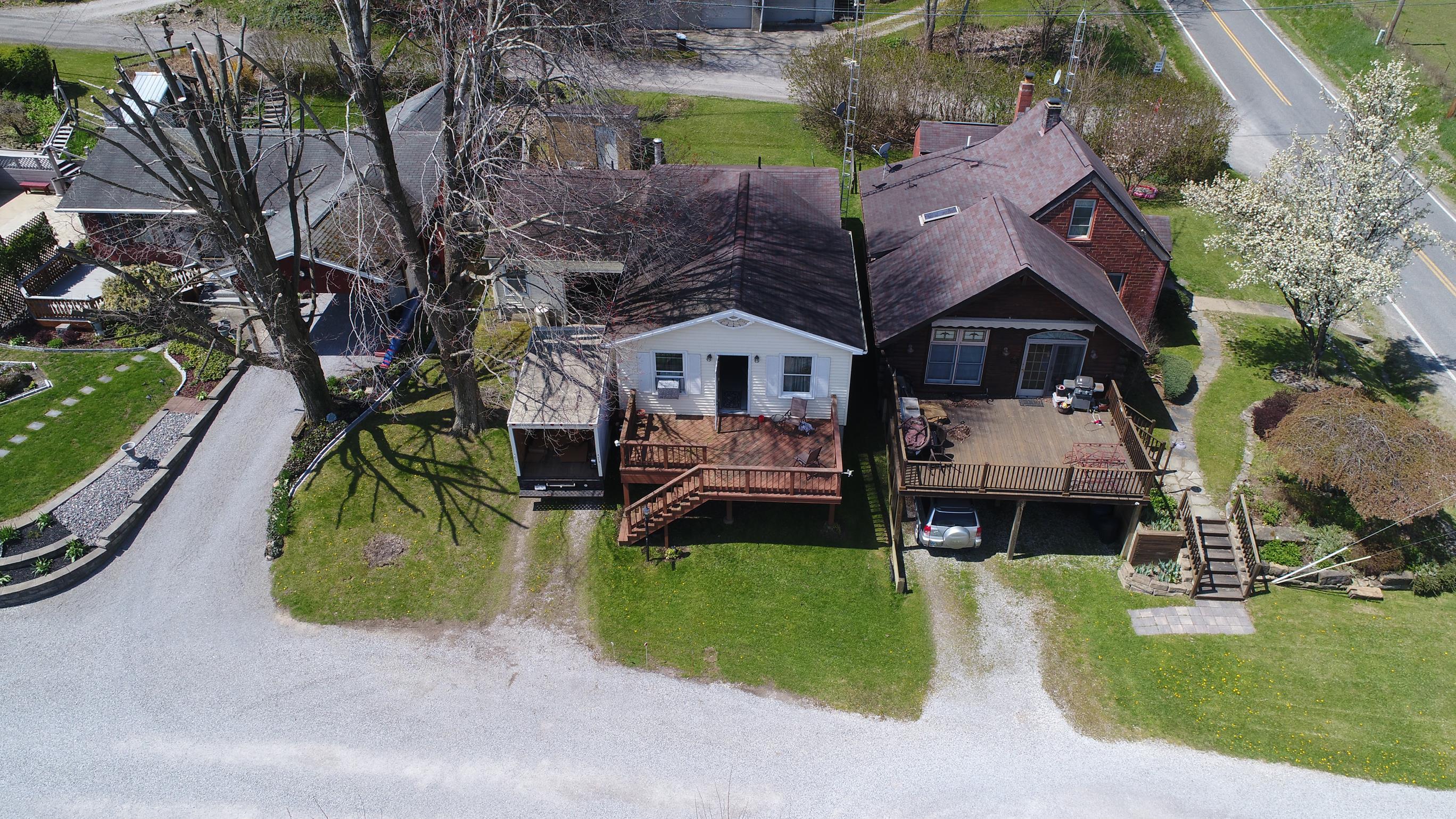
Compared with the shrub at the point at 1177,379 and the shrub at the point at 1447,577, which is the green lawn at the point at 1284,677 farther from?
the shrub at the point at 1177,379

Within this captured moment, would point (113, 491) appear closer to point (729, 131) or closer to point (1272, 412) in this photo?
point (729, 131)

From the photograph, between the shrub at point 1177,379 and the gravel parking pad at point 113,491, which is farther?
the shrub at point 1177,379

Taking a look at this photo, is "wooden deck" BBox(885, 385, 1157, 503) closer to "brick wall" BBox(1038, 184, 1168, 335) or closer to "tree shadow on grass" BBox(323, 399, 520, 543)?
"brick wall" BBox(1038, 184, 1168, 335)

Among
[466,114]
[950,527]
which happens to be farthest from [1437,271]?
[466,114]

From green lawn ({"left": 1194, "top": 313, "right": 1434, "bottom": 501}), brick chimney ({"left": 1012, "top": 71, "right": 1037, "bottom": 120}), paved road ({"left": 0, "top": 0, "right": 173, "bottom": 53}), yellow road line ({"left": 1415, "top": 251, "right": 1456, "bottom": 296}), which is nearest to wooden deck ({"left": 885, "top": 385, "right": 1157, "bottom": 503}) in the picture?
green lawn ({"left": 1194, "top": 313, "right": 1434, "bottom": 501})

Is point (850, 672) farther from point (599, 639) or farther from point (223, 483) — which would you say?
point (223, 483)

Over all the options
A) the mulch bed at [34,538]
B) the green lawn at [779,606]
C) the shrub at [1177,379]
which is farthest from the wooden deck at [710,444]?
the mulch bed at [34,538]

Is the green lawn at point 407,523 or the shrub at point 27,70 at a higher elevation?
the shrub at point 27,70

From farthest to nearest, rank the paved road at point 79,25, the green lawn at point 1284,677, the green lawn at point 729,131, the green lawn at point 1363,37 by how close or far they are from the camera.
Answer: the paved road at point 79,25, the green lawn at point 1363,37, the green lawn at point 729,131, the green lawn at point 1284,677
